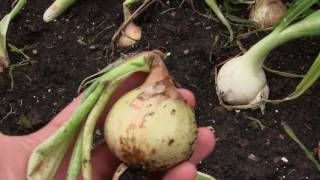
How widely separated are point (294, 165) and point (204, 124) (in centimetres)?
25

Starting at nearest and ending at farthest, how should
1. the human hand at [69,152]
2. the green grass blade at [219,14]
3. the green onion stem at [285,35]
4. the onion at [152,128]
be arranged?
the onion at [152,128] < the human hand at [69,152] < the green onion stem at [285,35] < the green grass blade at [219,14]

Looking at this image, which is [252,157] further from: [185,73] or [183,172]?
[183,172]

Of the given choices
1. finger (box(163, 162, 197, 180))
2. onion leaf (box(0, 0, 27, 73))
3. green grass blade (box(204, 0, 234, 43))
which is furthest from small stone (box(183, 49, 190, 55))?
finger (box(163, 162, 197, 180))

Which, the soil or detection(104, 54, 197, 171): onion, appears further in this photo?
the soil

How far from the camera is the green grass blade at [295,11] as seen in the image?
1445 millimetres

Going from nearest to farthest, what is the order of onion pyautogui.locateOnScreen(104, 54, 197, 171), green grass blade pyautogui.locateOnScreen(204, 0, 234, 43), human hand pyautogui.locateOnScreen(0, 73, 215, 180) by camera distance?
onion pyautogui.locateOnScreen(104, 54, 197, 171) → human hand pyautogui.locateOnScreen(0, 73, 215, 180) → green grass blade pyautogui.locateOnScreen(204, 0, 234, 43)

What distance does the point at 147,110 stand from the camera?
1.07 meters

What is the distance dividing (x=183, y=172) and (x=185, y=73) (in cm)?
59

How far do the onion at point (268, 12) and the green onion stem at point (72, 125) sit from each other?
65cm

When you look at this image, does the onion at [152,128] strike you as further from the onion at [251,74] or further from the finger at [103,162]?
the onion at [251,74]

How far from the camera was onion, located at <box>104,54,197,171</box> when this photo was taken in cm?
106

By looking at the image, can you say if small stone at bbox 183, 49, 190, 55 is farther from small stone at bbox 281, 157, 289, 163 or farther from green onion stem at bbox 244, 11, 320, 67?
small stone at bbox 281, 157, 289, 163

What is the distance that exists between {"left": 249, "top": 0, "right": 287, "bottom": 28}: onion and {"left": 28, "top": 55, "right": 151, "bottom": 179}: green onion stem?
646mm

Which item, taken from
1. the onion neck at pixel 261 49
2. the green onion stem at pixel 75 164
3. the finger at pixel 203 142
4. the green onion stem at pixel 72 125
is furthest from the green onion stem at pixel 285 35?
the green onion stem at pixel 75 164
